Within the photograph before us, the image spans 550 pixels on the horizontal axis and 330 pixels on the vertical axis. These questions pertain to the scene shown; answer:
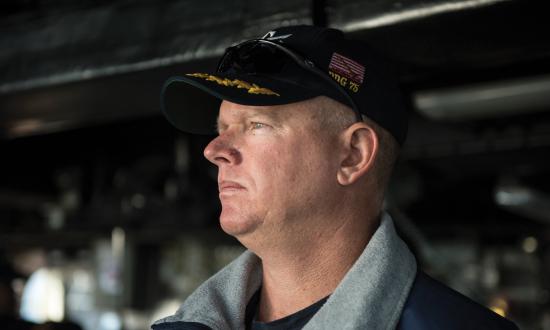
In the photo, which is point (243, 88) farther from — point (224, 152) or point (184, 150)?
point (184, 150)

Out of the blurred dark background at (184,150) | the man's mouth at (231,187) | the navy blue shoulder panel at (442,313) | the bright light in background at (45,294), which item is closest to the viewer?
the navy blue shoulder panel at (442,313)

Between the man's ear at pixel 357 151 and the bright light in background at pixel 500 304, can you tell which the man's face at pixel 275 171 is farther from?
the bright light in background at pixel 500 304

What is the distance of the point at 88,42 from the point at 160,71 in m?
0.33

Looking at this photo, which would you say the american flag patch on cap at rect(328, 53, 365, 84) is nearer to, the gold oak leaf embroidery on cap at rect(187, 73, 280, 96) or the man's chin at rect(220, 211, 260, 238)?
the gold oak leaf embroidery on cap at rect(187, 73, 280, 96)

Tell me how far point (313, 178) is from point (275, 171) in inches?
2.7

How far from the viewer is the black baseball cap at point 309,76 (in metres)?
1.33

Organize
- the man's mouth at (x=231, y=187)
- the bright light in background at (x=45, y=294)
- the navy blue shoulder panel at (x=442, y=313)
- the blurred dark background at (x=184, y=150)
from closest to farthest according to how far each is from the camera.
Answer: the navy blue shoulder panel at (x=442, y=313) → the man's mouth at (x=231, y=187) → the blurred dark background at (x=184, y=150) → the bright light in background at (x=45, y=294)

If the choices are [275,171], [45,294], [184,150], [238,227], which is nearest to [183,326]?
[238,227]

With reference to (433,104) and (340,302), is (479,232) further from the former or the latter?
(340,302)

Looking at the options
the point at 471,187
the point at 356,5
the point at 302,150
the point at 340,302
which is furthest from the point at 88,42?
the point at 471,187

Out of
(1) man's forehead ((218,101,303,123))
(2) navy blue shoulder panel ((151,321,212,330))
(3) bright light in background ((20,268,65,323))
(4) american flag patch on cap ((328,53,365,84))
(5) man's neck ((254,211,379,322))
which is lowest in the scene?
(3) bright light in background ((20,268,65,323))

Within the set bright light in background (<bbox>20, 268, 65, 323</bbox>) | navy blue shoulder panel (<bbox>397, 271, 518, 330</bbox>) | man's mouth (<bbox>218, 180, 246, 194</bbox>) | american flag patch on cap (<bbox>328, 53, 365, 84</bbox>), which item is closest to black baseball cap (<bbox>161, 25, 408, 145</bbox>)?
american flag patch on cap (<bbox>328, 53, 365, 84</bbox>)

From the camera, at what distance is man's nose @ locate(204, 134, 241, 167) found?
1.34m

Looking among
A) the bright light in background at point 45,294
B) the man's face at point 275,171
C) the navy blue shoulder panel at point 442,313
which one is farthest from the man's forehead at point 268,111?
the bright light in background at point 45,294
